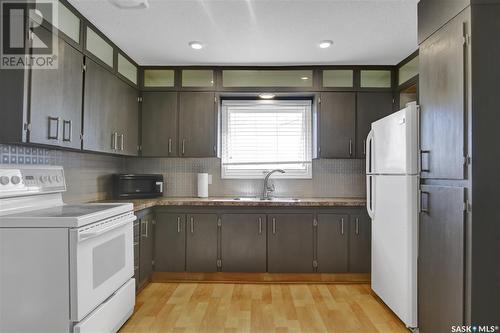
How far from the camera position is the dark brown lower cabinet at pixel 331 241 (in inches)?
134

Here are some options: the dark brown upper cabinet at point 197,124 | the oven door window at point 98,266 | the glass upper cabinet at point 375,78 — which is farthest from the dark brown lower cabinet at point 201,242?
the glass upper cabinet at point 375,78

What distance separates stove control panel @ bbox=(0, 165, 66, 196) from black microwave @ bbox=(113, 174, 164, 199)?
0.95 m

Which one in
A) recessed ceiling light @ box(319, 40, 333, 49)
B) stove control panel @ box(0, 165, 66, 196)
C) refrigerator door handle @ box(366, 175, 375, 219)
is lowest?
refrigerator door handle @ box(366, 175, 375, 219)

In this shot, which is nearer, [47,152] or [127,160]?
[47,152]

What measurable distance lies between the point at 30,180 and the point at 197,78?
6.97 feet

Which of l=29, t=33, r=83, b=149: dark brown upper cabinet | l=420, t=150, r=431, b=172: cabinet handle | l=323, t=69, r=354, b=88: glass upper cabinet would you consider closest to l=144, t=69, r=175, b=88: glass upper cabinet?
l=29, t=33, r=83, b=149: dark brown upper cabinet

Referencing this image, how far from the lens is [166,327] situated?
2438mm

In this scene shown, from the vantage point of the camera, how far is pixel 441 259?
194cm

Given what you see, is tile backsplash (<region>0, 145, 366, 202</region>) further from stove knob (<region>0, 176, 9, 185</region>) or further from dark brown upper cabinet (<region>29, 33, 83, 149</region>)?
stove knob (<region>0, 176, 9, 185</region>)

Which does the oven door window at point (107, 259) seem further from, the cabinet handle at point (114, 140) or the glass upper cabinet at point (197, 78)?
the glass upper cabinet at point (197, 78)

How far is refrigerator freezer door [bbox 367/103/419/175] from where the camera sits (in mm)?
2279

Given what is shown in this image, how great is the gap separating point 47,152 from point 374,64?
11.2 ft

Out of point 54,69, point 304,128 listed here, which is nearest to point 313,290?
point 304,128

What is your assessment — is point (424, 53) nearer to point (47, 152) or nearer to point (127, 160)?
point (47, 152)
